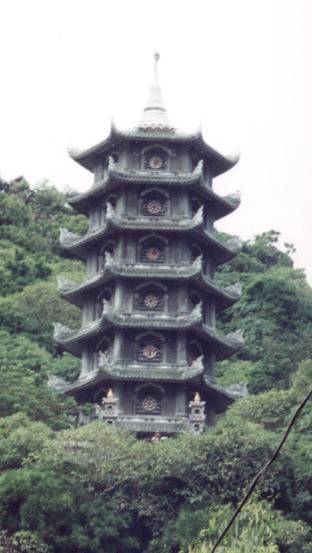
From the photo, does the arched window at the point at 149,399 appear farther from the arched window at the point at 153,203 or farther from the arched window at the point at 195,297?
the arched window at the point at 153,203

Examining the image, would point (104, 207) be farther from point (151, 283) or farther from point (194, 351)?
point (194, 351)

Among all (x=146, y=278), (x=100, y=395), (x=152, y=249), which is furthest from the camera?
(x=152, y=249)

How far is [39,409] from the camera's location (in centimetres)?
4225

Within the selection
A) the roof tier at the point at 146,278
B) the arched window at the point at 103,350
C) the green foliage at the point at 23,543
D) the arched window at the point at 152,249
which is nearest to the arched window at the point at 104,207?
the roof tier at the point at 146,278

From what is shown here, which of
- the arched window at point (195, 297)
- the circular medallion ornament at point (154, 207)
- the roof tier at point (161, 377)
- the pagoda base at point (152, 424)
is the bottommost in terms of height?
the pagoda base at point (152, 424)

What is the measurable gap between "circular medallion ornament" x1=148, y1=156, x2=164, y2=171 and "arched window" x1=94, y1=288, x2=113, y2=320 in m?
4.06

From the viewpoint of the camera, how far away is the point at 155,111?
156 feet

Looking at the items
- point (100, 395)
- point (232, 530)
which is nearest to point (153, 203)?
point (100, 395)

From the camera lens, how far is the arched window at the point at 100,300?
1774 inches

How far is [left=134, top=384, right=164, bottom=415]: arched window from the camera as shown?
138 feet

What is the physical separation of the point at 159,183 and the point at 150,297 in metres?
3.52

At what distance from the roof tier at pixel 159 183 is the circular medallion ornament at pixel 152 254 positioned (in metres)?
2.01

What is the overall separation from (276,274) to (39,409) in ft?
79.8

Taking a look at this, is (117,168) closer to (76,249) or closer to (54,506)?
(76,249)
